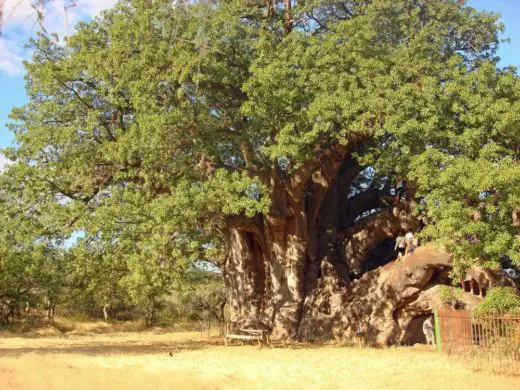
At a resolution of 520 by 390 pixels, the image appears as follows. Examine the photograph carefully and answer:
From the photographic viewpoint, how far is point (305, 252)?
21844 mm

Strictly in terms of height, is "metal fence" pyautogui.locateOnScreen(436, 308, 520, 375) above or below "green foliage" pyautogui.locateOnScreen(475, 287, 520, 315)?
below

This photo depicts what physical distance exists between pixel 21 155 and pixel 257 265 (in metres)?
10.0

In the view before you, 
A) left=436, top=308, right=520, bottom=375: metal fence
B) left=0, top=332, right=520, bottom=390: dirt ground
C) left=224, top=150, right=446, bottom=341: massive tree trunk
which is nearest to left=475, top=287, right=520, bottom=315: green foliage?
left=436, top=308, right=520, bottom=375: metal fence

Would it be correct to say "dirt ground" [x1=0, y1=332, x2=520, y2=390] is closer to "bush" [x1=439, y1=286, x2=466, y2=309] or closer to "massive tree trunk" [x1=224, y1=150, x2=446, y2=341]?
"bush" [x1=439, y1=286, x2=466, y2=309]

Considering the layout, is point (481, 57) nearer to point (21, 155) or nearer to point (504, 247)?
point (504, 247)

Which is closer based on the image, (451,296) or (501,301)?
(501,301)

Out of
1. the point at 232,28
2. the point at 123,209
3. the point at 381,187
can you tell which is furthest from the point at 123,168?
the point at 381,187

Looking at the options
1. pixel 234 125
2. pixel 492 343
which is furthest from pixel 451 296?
pixel 234 125

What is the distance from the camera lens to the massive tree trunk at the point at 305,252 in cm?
2055

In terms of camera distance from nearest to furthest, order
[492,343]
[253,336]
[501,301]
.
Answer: [492,343], [501,301], [253,336]

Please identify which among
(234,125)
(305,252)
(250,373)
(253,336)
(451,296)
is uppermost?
(234,125)

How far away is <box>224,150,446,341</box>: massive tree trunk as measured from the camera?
2055 centimetres

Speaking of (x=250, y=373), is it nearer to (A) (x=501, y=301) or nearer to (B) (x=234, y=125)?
(A) (x=501, y=301)

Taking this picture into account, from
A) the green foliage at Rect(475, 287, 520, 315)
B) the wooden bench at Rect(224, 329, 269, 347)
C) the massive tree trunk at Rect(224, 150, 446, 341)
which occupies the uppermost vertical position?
the massive tree trunk at Rect(224, 150, 446, 341)
